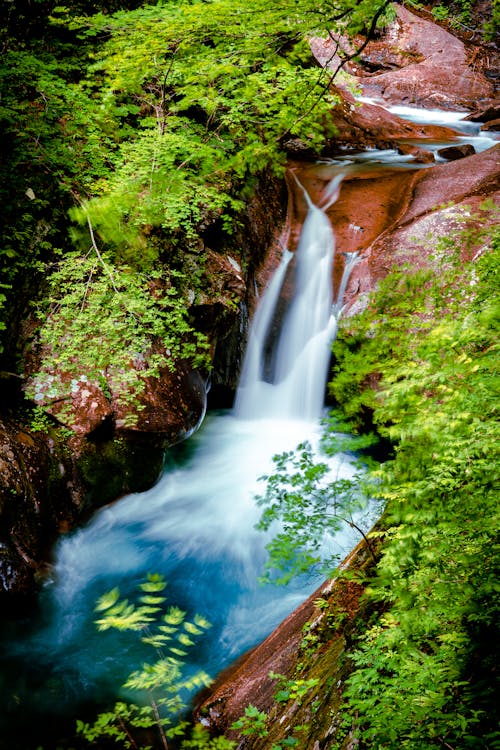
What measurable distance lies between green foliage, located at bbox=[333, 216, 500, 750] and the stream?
2.57 metres

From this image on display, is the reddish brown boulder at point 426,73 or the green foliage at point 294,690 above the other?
the reddish brown boulder at point 426,73

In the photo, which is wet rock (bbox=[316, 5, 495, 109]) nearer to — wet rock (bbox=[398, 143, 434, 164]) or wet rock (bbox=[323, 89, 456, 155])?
wet rock (bbox=[323, 89, 456, 155])

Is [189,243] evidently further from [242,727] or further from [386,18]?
[242,727]

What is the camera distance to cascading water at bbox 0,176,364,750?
4.07 metres

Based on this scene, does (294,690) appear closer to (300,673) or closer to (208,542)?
(300,673)

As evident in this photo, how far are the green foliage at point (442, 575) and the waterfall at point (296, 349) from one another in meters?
4.59

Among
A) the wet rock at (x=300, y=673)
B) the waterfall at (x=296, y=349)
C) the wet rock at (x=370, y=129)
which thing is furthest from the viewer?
the wet rock at (x=370, y=129)

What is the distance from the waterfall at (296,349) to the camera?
7.61m

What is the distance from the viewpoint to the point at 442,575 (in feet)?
6.40

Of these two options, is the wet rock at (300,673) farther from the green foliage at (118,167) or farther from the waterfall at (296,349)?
the waterfall at (296,349)

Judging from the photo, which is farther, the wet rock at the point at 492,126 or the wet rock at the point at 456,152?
the wet rock at the point at 492,126

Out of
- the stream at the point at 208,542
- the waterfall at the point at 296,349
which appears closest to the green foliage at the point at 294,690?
the stream at the point at 208,542

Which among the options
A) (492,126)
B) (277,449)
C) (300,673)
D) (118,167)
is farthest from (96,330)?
(492,126)

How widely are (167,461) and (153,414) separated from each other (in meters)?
1.47
